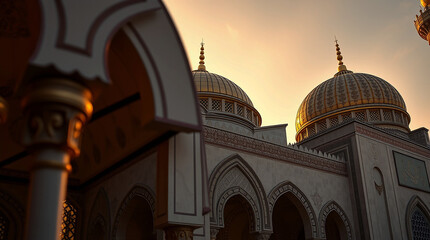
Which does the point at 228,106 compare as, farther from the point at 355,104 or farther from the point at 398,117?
the point at 398,117

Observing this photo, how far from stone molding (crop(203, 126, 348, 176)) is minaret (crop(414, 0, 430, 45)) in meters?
7.72

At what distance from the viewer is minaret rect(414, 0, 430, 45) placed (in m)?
15.5

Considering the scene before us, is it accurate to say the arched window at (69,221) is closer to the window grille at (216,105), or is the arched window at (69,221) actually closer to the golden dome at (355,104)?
the window grille at (216,105)

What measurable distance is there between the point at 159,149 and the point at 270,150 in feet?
17.4

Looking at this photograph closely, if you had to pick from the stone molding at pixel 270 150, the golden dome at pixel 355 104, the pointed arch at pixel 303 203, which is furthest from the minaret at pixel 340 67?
the pointed arch at pixel 303 203

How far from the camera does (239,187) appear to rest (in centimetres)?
870

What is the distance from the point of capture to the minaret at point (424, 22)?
610 inches

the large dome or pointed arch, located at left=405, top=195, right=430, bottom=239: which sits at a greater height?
the large dome

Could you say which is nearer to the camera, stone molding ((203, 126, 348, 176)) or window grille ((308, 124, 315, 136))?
stone molding ((203, 126, 348, 176))

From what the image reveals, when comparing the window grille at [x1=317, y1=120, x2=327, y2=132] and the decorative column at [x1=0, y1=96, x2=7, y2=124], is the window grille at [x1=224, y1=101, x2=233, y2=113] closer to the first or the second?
the window grille at [x1=317, y1=120, x2=327, y2=132]

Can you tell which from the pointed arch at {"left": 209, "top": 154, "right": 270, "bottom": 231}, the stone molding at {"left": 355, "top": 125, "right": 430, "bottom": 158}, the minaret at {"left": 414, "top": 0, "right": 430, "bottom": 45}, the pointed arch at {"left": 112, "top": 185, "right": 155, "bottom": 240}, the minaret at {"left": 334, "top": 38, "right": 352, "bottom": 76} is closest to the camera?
the pointed arch at {"left": 112, "top": 185, "right": 155, "bottom": 240}

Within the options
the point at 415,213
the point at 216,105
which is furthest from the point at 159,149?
the point at 415,213

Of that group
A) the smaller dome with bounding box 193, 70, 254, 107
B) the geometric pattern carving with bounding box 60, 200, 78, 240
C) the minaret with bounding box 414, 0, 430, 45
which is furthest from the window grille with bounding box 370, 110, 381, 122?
the geometric pattern carving with bounding box 60, 200, 78, 240

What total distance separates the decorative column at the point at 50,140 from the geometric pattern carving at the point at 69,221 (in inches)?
185
